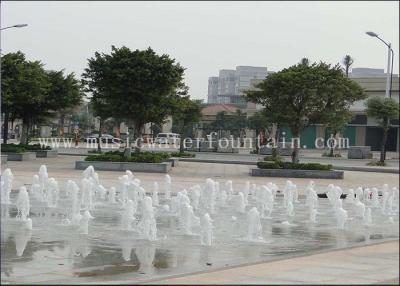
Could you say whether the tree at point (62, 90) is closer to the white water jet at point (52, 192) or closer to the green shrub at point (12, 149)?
the green shrub at point (12, 149)

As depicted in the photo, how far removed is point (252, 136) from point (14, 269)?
5858 cm

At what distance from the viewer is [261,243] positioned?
36.5ft

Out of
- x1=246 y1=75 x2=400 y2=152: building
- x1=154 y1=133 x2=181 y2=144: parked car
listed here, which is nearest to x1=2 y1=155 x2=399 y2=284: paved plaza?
x1=246 y1=75 x2=400 y2=152: building

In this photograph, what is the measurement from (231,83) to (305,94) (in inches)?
2470

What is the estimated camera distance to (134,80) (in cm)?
2895

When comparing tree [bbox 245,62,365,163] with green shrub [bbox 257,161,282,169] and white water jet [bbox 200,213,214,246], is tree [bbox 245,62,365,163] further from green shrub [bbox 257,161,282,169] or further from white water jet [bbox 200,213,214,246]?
white water jet [bbox 200,213,214,246]

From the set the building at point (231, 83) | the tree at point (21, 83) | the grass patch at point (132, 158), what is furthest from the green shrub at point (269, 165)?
the building at point (231, 83)

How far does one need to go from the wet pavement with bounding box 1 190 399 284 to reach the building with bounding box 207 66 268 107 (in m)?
44.3

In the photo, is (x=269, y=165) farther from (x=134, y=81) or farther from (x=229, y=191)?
(x=229, y=191)

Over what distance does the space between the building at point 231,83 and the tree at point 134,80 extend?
1112 inches

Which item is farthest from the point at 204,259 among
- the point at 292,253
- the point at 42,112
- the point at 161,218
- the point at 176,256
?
the point at 42,112

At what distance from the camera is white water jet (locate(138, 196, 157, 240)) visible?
11.5m

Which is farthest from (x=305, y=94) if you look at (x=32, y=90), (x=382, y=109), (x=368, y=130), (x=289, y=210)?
(x=368, y=130)

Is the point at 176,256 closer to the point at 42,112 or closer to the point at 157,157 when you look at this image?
the point at 157,157
